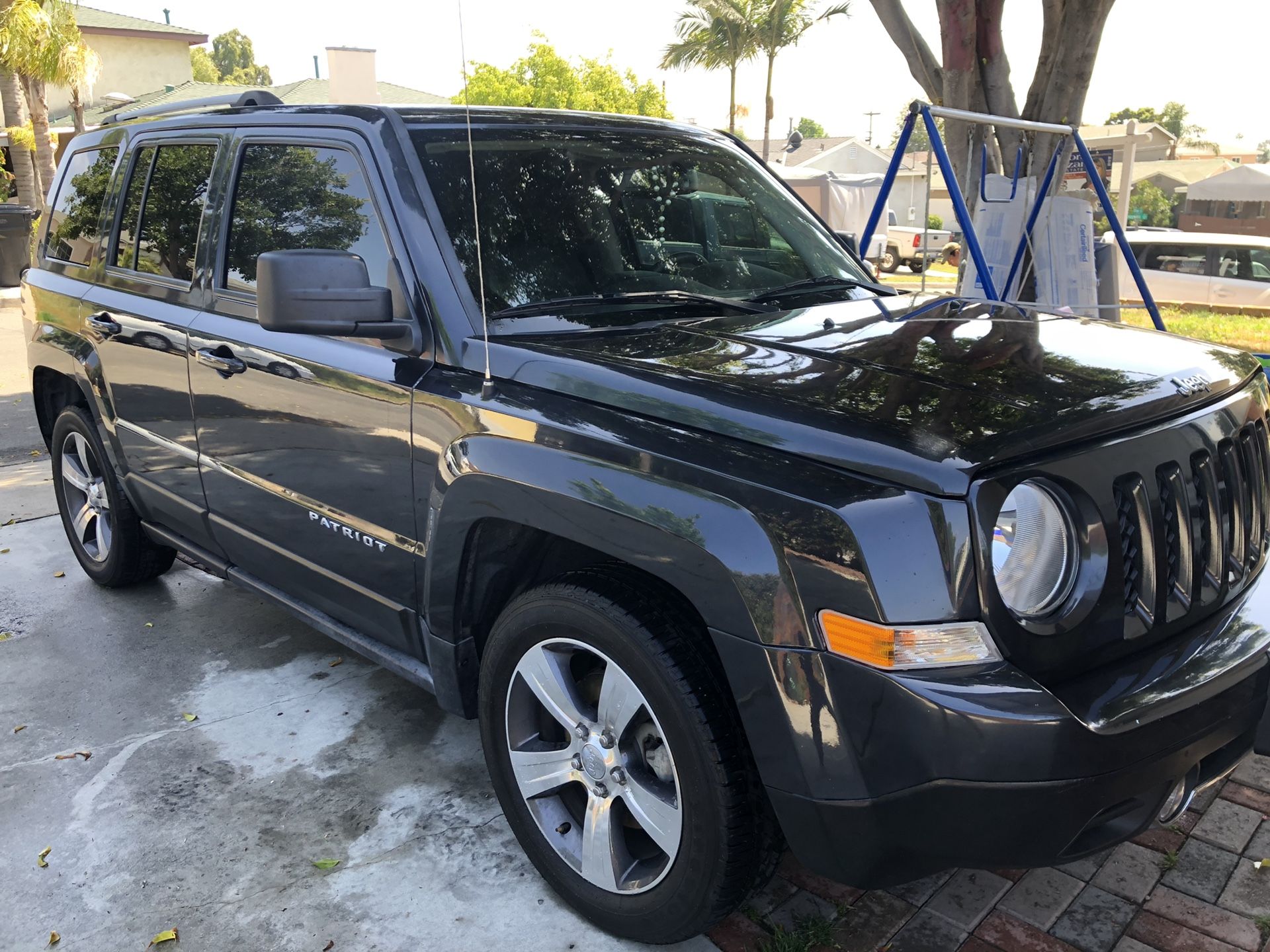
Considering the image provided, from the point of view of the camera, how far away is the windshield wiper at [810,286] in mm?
3230

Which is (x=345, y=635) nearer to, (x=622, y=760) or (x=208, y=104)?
(x=622, y=760)

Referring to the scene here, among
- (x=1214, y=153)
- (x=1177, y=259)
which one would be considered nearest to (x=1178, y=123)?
(x=1214, y=153)

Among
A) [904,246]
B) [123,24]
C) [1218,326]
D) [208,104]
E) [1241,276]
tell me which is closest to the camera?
[208,104]

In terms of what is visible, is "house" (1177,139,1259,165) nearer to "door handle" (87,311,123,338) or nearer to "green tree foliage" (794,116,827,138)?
"green tree foliage" (794,116,827,138)

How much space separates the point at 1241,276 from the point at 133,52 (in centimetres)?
3841

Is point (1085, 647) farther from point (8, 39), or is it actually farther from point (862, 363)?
point (8, 39)

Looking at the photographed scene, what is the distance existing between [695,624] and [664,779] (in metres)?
0.37

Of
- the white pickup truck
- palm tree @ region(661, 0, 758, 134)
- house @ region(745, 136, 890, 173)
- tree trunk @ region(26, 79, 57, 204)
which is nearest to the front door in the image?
tree trunk @ region(26, 79, 57, 204)

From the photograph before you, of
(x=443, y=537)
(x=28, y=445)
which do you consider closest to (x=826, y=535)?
(x=443, y=537)

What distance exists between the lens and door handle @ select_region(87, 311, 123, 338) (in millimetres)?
4031

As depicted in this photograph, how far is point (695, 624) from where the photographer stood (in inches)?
90.0

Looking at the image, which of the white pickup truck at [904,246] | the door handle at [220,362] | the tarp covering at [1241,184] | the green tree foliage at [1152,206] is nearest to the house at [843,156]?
the green tree foliage at [1152,206]

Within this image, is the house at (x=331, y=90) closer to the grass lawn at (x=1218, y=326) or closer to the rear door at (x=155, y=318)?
the grass lawn at (x=1218, y=326)

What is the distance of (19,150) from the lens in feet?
69.5
